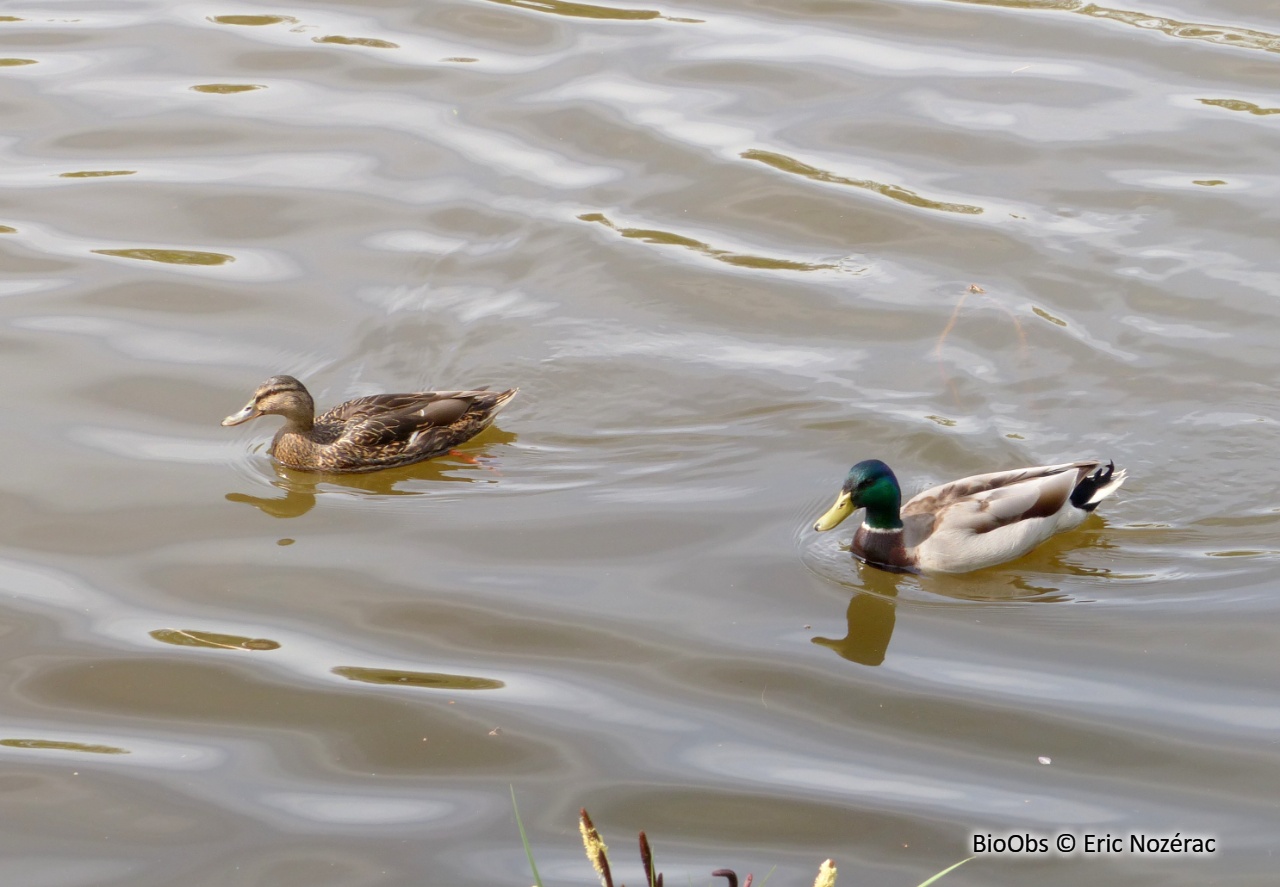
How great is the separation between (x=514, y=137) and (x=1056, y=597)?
6582mm

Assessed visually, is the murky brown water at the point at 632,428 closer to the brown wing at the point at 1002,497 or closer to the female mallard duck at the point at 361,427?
the female mallard duck at the point at 361,427

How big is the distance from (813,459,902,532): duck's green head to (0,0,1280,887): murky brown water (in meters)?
0.22

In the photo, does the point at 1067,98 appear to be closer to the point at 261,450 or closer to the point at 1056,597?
the point at 1056,597

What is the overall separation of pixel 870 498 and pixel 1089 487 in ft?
4.05

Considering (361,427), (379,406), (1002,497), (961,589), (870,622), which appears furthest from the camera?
(379,406)

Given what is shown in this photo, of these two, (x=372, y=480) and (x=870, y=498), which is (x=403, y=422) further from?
(x=870, y=498)

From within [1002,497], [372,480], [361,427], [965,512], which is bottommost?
[372,480]

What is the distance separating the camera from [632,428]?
8820 millimetres

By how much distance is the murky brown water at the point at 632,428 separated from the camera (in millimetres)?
5762

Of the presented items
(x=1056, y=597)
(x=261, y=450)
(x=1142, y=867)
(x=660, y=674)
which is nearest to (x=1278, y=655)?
(x=1056, y=597)

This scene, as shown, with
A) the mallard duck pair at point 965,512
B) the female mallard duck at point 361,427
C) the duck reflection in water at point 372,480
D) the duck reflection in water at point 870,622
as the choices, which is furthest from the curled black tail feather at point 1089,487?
the female mallard duck at point 361,427

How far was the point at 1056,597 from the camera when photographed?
734 cm

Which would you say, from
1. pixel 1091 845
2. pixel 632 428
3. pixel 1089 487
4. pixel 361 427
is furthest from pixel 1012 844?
pixel 361 427

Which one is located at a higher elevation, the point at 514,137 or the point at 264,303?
the point at 514,137
